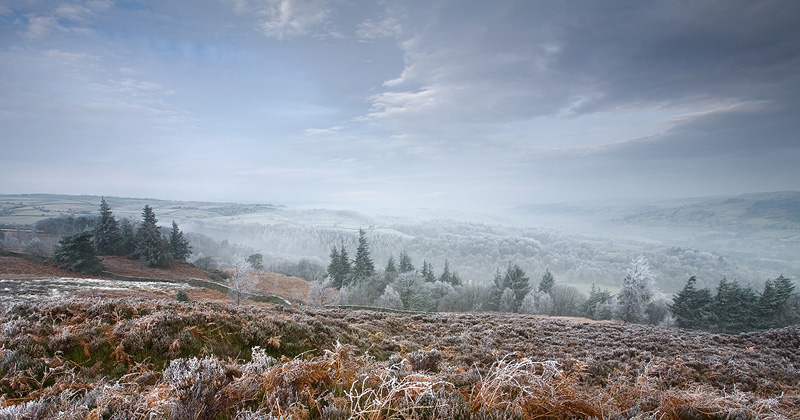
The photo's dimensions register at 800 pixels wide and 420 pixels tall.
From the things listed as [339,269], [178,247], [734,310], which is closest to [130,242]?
[178,247]

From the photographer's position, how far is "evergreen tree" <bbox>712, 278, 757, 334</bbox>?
125 feet

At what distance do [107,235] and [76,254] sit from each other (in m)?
11.9

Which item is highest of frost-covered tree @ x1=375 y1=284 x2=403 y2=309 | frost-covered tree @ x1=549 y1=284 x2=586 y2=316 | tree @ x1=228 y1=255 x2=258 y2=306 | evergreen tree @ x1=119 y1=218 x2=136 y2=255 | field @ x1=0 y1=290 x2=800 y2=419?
field @ x1=0 y1=290 x2=800 y2=419

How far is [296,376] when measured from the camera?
10.8 ft

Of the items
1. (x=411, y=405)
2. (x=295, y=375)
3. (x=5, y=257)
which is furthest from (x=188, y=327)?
(x=5, y=257)

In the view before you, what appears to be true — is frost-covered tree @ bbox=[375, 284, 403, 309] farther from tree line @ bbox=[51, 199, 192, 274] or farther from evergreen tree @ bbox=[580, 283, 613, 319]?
evergreen tree @ bbox=[580, 283, 613, 319]

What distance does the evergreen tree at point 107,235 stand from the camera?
4241cm

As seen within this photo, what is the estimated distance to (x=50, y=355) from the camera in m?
4.57

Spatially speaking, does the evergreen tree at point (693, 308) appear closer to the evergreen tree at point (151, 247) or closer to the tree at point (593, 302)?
the tree at point (593, 302)

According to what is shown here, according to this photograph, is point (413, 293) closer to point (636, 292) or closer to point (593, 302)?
point (636, 292)

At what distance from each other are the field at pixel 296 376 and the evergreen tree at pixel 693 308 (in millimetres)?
39329

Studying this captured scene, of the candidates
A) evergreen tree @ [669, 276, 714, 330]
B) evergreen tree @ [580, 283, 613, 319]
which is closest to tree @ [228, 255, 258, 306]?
evergreen tree @ [580, 283, 613, 319]

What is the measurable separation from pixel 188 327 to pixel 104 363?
1.38 meters

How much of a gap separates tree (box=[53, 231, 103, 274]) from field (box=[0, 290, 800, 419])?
1439 inches
